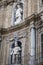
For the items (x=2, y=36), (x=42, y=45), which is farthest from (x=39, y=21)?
(x=2, y=36)

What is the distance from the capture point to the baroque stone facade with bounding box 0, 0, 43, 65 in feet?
46.2

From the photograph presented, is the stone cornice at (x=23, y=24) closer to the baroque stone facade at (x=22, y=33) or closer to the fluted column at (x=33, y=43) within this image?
the baroque stone facade at (x=22, y=33)

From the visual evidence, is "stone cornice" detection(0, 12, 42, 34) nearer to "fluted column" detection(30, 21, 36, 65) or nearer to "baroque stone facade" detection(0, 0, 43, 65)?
"baroque stone facade" detection(0, 0, 43, 65)

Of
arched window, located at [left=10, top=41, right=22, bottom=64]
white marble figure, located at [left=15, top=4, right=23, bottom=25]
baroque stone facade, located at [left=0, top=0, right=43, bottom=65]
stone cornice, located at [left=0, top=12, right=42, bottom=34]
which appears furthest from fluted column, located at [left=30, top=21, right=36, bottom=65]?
white marble figure, located at [left=15, top=4, right=23, bottom=25]

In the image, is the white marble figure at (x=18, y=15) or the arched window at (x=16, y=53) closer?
the arched window at (x=16, y=53)

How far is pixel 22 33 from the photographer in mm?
15289

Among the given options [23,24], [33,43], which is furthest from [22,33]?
[33,43]

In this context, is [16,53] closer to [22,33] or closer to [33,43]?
[22,33]

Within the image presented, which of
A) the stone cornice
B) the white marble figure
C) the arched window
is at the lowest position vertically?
the arched window

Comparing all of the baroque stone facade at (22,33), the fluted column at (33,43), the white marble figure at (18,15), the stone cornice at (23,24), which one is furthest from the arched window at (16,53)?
the white marble figure at (18,15)

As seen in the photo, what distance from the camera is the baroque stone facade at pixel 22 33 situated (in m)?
14.1

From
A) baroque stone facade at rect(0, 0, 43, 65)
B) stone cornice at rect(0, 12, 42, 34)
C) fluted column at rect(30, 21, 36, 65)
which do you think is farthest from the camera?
stone cornice at rect(0, 12, 42, 34)

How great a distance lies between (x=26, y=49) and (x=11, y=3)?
12.9 feet

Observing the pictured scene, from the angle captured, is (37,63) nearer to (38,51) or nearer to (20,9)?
(38,51)
